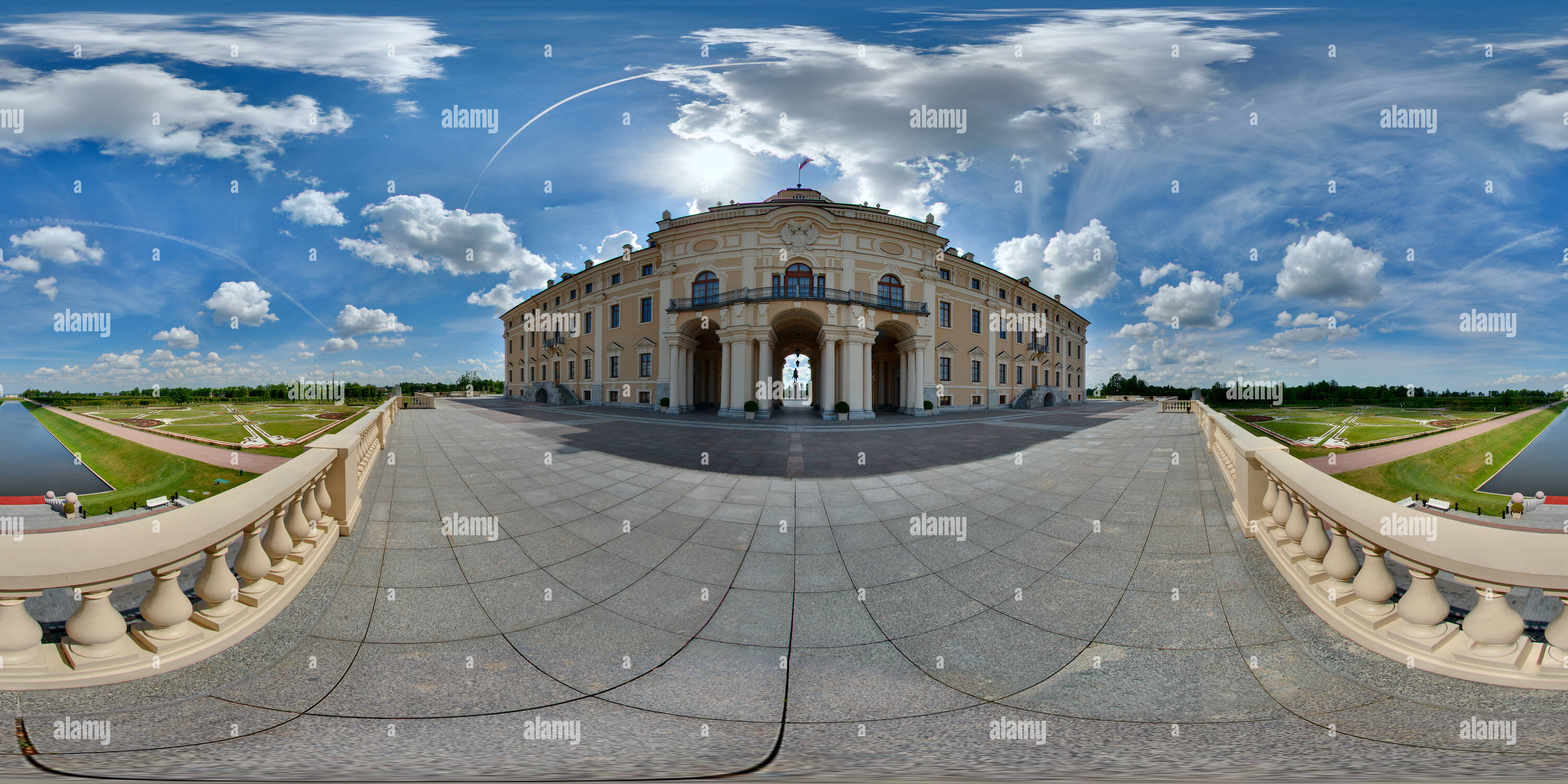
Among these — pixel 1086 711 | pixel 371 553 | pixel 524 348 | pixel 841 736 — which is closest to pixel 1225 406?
pixel 1086 711

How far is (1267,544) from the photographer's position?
4.25 m

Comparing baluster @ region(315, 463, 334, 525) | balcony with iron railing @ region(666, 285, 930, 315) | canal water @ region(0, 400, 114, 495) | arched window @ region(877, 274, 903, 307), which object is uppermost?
arched window @ region(877, 274, 903, 307)

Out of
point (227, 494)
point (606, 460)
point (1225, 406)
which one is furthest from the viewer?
point (1225, 406)

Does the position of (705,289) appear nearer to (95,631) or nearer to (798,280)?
(798,280)

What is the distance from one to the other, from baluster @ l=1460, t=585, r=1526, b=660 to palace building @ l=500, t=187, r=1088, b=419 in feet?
71.1

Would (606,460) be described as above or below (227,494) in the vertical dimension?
below

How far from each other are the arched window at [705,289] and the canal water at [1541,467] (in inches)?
1078

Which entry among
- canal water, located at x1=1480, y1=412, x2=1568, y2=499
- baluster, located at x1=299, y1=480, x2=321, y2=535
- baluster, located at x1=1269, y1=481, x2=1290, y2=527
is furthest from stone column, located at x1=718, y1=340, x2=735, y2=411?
canal water, located at x1=1480, y1=412, x2=1568, y2=499

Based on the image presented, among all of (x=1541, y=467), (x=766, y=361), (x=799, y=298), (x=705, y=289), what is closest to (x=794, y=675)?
(x=1541, y=467)

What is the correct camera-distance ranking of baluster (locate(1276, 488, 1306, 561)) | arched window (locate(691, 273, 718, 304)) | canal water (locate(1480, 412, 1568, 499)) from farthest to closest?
arched window (locate(691, 273, 718, 304)), canal water (locate(1480, 412, 1568, 499)), baluster (locate(1276, 488, 1306, 561))

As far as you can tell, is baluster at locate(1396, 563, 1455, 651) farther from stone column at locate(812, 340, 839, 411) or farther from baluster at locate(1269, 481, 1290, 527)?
stone column at locate(812, 340, 839, 411)

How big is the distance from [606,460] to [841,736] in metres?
7.59

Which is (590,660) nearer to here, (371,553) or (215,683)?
(215,683)

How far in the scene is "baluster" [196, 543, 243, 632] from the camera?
2.88 meters
